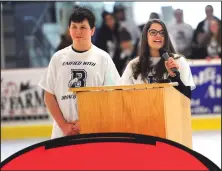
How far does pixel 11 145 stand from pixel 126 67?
3538 millimetres

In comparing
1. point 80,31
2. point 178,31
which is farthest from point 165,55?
point 178,31

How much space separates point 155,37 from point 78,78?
11.7 inches

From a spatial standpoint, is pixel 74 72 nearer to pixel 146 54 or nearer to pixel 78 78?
pixel 78 78

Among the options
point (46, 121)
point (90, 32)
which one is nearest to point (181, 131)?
point (90, 32)

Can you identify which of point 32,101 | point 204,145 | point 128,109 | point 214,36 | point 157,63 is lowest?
point 204,145

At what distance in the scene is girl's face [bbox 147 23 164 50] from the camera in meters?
1.34

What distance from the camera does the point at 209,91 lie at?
5.29m

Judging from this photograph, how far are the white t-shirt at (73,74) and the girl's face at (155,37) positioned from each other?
16cm

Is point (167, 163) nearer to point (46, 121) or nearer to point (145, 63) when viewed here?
point (145, 63)

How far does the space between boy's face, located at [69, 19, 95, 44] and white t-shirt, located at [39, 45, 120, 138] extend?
5cm

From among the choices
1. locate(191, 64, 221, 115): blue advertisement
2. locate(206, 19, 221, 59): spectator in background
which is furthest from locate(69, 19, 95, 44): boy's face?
locate(191, 64, 221, 115): blue advertisement

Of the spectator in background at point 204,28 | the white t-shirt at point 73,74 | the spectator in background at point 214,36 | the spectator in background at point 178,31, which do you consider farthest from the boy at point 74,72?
the spectator in background at point 214,36

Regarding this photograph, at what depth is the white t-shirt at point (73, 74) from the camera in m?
1.35

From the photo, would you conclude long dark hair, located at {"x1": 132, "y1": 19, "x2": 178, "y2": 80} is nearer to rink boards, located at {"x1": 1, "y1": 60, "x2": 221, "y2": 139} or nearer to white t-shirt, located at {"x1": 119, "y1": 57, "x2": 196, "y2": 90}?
white t-shirt, located at {"x1": 119, "y1": 57, "x2": 196, "y2": 90}
